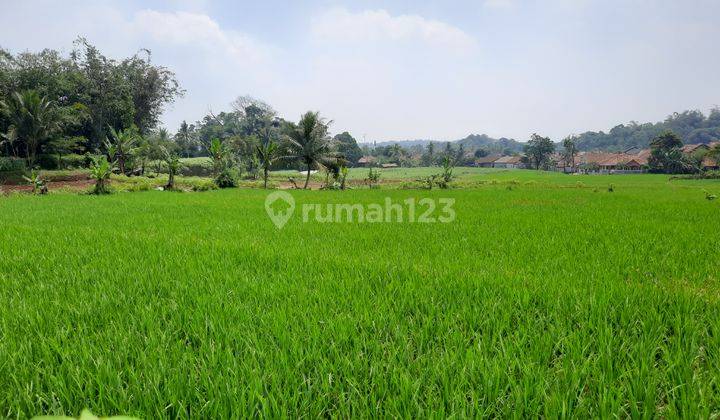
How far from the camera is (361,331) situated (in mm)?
1919

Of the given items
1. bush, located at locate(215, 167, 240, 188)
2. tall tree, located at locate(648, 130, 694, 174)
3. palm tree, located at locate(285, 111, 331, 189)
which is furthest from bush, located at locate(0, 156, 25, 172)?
tall tree, located at locate(648, 130, 694, 174)

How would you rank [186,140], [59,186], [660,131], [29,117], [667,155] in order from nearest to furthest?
[59,186]
[29,117]
[667,155]
[186,140]
[660,131]

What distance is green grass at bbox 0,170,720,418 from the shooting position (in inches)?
50.8

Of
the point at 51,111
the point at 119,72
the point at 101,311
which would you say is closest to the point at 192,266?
the point at 101,311

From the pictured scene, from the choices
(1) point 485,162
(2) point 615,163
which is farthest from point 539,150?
(1) point 485,162

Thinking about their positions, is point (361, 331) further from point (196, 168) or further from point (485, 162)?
point (485, 162)

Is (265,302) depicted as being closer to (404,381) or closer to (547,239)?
(404,381)

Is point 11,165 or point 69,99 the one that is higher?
point 69,99

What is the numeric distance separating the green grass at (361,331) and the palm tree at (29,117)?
20974 millimetres

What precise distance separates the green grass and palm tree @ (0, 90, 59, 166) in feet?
68.8

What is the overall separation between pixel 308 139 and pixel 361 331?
1961cm

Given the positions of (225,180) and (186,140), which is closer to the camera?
(225,180)

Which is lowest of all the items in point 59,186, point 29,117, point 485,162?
point 59,186

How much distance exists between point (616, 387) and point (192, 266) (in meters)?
3.13
